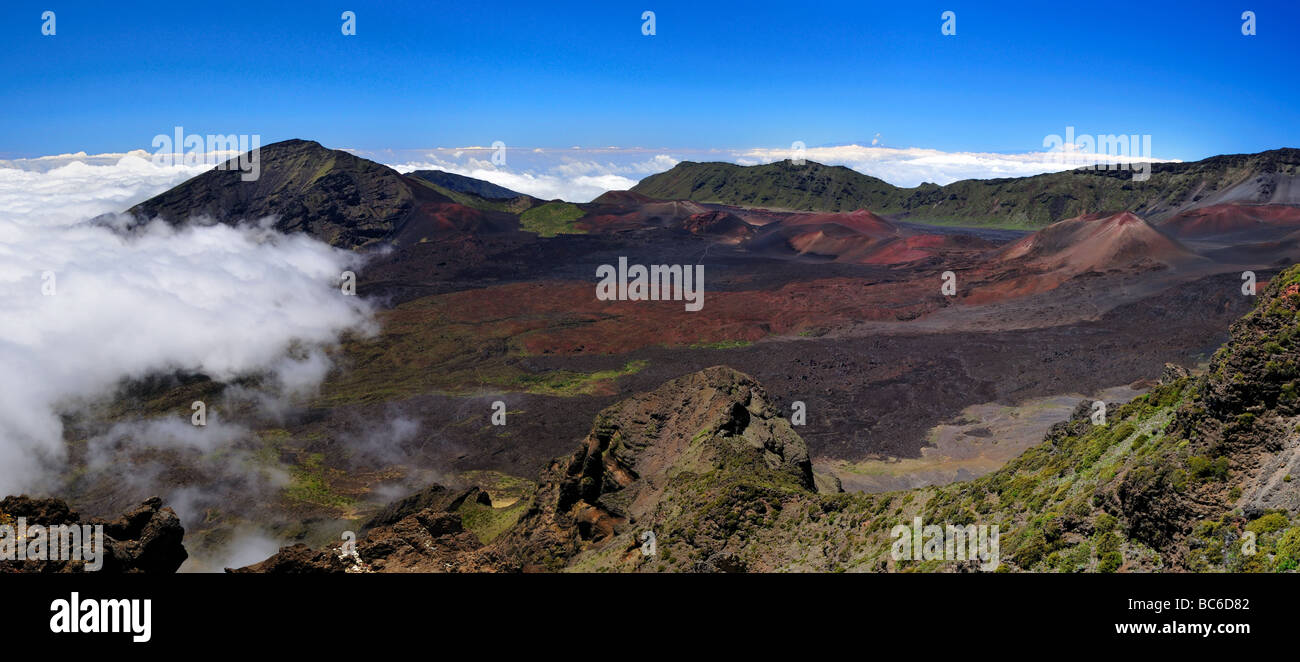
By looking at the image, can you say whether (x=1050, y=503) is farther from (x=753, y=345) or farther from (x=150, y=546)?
(x=753, y=345)

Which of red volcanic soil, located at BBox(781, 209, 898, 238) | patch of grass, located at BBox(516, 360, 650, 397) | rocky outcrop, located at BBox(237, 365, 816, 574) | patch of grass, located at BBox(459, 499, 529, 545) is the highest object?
red volcanic soil, located at BBox(781, 209, 898, 238)

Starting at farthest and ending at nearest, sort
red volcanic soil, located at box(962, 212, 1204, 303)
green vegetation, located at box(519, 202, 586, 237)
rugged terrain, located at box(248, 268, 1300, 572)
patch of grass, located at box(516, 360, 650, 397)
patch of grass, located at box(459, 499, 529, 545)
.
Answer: green vegetation, located at box(519, 202, 586, 237)
red volcanic soil, located at box(962, 212, 1204, 303)
patch of grass, located at box(516, 360, 650, 397)
patch of grass, located at box(459, 499, 529, 545)
rugged terrain, located at box(248, 268, 1300, 572)

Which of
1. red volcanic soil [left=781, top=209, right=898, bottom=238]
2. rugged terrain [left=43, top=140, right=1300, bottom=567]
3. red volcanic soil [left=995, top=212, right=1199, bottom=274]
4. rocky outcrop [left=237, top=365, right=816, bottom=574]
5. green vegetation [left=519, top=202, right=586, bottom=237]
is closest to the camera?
rocky outcrop [left=237, top=365, right=816, bottom=574]

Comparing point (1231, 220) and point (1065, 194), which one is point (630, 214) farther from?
point (1231, 220)

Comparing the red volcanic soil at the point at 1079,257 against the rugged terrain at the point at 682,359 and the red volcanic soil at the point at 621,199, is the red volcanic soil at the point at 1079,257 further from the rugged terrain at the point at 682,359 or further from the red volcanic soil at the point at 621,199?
the red volcanic soil at the point at 621,199

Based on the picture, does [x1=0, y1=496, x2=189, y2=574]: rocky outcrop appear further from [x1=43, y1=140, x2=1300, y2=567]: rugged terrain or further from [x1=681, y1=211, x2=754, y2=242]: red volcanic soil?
[x1=681, y1=211, x2=754, y2=242]: red volcanic soil

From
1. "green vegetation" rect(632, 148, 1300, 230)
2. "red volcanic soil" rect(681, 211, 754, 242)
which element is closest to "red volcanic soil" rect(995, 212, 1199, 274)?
"red volcanic soil" rect(681, 211, 754, 242)

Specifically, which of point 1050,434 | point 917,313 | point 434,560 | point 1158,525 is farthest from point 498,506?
point 917,313

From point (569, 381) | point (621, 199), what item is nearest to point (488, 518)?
point (569, 381)
